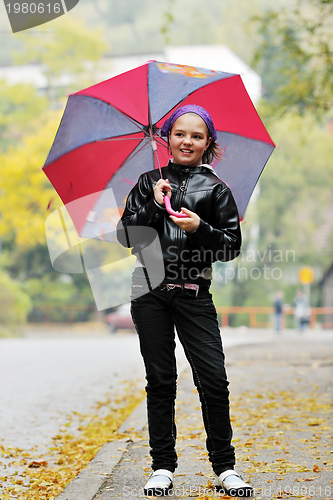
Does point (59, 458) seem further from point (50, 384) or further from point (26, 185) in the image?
point (26, 185)

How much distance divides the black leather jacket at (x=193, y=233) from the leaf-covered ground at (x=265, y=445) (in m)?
1.16

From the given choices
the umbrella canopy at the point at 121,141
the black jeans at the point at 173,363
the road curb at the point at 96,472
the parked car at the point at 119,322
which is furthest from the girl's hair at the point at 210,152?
the parked car at the point at 119,322

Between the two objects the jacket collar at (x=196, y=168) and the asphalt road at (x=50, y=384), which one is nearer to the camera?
the jacket collar at (x=196, y=168)

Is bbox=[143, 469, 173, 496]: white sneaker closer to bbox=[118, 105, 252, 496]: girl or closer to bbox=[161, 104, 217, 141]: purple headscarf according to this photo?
bbox=[118, 105, 252, 496]: girl

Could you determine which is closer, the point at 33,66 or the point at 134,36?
the point at 33,66

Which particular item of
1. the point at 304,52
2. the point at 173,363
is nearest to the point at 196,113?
the point at 173,363

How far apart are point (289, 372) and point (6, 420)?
4976 millimetres

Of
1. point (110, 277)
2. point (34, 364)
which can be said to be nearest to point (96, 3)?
point (110, 277)

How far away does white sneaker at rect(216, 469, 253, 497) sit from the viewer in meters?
3.27

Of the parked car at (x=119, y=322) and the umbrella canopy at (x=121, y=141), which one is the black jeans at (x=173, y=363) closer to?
the umbrella canopy at (x=121, y=141)

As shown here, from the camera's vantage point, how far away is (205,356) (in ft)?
11.1

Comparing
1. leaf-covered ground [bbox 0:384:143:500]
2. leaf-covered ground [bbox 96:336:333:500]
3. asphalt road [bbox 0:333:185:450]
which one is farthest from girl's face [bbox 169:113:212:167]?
asphalt road [bbox 0:333:185:450]

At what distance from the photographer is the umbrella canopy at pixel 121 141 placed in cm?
400

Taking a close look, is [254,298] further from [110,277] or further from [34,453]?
[34,453]
